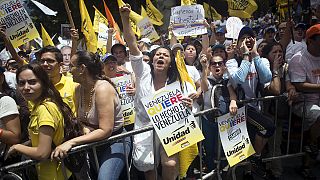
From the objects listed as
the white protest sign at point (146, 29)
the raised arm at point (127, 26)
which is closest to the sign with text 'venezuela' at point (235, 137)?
the raised arm at point (127, 26)

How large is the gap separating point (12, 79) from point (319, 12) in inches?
217

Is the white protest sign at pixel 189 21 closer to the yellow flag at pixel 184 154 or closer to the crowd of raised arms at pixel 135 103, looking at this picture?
the crowd of raised arms at pixel 135 103

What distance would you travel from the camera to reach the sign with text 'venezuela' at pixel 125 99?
5152 mm

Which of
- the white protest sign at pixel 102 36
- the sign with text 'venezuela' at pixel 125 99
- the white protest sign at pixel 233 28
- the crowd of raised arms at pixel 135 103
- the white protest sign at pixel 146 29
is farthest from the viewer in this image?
the white protest sign at pixel 146 29

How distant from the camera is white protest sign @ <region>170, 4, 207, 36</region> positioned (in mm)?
7316

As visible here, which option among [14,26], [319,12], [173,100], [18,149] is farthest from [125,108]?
[319,12]

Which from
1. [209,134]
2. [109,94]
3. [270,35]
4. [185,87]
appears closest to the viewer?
[109,94]

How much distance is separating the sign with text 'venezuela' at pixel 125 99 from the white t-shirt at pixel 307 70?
2169 mm

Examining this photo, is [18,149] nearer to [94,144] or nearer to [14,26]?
[94,144]

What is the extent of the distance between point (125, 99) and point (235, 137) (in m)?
1.72

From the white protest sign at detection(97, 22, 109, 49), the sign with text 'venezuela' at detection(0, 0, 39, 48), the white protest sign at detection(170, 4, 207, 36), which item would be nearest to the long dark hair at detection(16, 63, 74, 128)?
the sign with text 'venezuela' at detection(0, 0, 39, 48)

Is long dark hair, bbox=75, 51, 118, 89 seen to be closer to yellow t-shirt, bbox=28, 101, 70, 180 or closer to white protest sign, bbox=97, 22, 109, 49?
yellow t-shirt, bbox=28, 101, 70, 180

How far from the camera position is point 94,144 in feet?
10.9

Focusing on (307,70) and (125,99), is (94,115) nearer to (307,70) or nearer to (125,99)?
(125,99)
